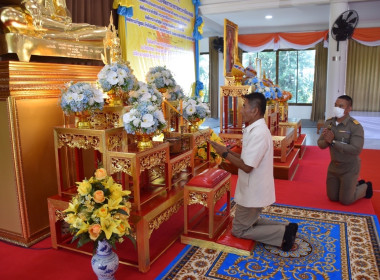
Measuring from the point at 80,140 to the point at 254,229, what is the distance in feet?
4.71

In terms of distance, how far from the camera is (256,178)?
2.40 m

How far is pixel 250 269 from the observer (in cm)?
226

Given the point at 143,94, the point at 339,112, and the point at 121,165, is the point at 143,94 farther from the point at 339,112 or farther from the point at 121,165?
the point at 339,112

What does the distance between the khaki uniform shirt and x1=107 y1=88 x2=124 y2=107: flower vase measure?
2.01 m

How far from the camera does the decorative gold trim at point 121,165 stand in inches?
90.9

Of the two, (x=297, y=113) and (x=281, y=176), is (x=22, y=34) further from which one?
(x=297, y=113)

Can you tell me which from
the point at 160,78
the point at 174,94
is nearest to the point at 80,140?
the point at 160,78

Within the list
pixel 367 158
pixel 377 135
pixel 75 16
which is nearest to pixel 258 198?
pixel 75 16

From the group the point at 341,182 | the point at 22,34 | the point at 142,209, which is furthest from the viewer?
the point at 341,182

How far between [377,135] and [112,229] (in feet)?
26.6

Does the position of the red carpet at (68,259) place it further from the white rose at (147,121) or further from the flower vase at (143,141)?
the white rose at (147,121)

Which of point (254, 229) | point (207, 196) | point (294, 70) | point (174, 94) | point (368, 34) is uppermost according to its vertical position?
point (368, 34)

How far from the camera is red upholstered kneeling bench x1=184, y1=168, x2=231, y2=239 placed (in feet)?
8.35

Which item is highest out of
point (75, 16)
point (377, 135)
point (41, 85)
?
point (75, 16)
